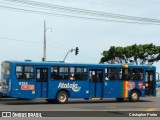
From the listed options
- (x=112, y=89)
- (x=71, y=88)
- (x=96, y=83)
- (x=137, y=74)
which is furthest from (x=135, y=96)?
(x=71, y=88)

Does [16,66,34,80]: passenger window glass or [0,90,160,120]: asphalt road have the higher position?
[16,66,34,80]: passenger window glass

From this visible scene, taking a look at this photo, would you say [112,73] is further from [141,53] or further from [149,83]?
[141,53]

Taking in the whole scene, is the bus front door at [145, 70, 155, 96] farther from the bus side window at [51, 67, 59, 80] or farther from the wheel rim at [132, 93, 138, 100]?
the bus side window at [51, 67, 59, 80]

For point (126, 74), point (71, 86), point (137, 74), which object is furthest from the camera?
point (137, 74)

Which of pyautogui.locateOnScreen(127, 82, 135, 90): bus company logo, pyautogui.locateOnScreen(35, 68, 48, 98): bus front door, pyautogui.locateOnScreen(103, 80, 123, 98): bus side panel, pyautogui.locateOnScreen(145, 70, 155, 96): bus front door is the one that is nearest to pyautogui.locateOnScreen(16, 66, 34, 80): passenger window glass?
pyautogui.locateOnScreen(35, 68, 48, 98): bus front door

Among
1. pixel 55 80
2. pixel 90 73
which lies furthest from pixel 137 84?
pixel 55 80

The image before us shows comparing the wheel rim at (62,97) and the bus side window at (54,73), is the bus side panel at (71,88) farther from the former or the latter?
the wheel rim at (62,97)

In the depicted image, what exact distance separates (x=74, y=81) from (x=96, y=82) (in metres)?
1.60

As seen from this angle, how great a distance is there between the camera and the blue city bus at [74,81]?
27250 mm

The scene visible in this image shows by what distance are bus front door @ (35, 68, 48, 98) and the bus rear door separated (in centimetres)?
325

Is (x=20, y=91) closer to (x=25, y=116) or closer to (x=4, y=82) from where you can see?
(x=4, y=82)

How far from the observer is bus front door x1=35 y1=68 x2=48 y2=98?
27.6 meters

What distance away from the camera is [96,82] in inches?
1158

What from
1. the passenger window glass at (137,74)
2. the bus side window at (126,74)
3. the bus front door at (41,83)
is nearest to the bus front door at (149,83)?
the passenger window glass at (137,74)
